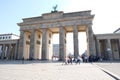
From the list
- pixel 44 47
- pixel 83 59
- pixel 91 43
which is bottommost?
pixel 83 59

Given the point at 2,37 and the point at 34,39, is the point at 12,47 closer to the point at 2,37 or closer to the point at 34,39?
the point at 2,37

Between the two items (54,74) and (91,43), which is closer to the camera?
(54,74)

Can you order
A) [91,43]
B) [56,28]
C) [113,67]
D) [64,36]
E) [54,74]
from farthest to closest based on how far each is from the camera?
[56,28]
[64,36]
[91,43]
[113,67]
[54,74]

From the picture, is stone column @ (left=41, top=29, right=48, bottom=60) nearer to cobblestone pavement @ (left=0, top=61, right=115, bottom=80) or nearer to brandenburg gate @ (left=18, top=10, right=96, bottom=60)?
brandenburg gate @ (left=18, top=10, right=96, bottom=60)

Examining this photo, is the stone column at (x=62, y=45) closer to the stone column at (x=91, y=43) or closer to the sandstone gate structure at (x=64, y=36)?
the sandstone gate structure at (x=64, y=36)

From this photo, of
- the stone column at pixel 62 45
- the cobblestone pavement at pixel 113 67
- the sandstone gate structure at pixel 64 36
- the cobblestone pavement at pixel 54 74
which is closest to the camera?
the cobblestone pavement at pixel 54 74

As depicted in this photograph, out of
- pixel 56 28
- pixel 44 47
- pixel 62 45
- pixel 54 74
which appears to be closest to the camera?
pixel 54 74

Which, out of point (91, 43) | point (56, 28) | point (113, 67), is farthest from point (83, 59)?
point (113, 67)

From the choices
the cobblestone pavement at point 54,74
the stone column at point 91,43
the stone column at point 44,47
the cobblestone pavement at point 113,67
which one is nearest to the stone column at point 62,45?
the stone column at point 44,47

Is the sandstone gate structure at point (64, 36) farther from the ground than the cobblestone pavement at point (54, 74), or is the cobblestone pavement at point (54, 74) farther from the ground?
the sandstone gate structure at point (64, 36)

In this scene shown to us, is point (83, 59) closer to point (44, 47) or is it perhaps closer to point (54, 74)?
point (44, 47)

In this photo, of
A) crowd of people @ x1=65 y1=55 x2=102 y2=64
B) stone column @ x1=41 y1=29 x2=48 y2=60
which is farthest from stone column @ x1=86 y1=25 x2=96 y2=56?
stone column @ x1=41 y1=29 x2=48 y2=60

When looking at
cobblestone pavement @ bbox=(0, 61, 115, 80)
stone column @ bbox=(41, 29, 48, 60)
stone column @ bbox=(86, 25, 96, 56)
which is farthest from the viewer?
stone column @ bbox=(41, 29, 48, 60)

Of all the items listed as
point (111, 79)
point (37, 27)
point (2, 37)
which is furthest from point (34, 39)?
point (111, 79)
